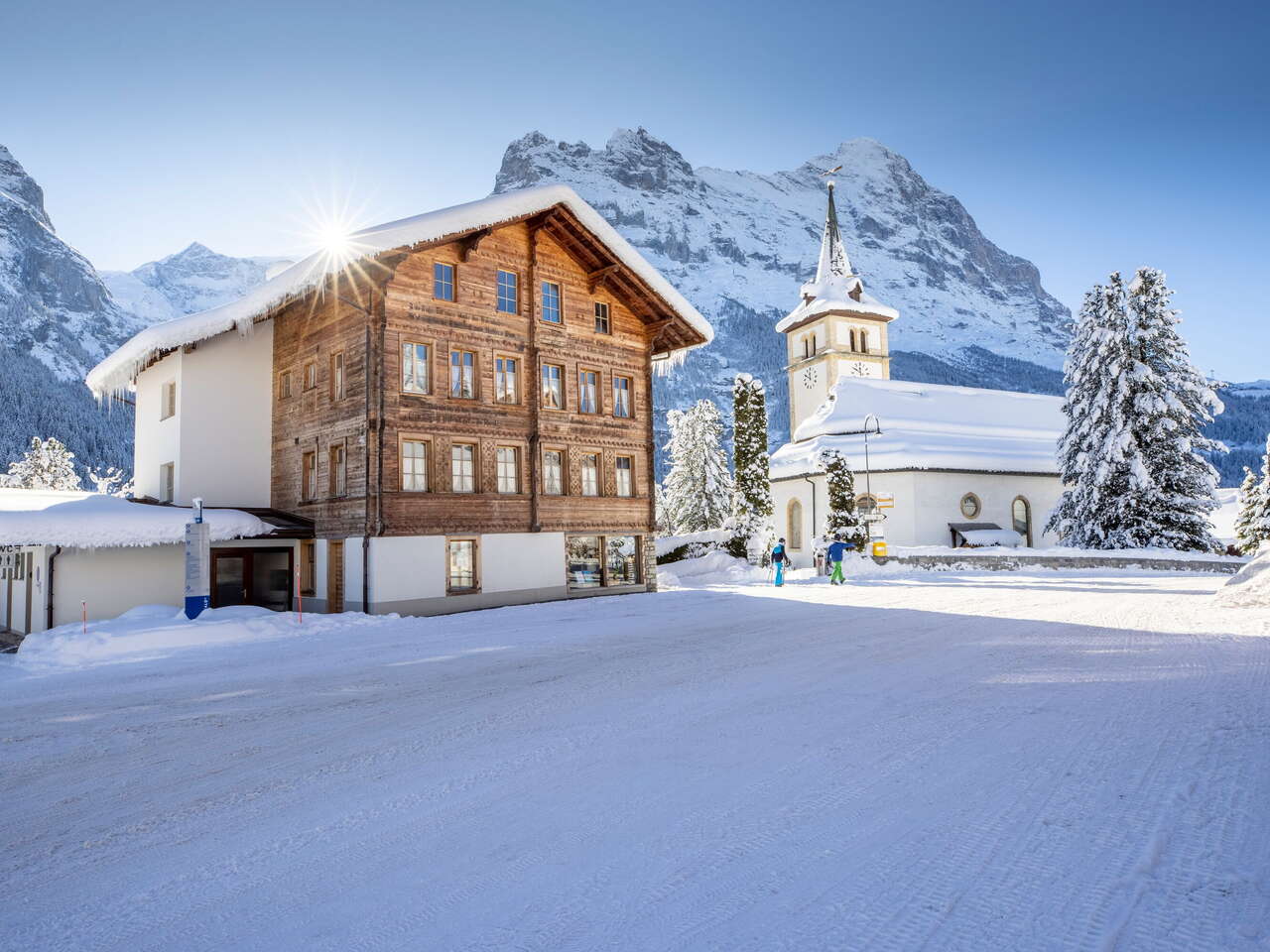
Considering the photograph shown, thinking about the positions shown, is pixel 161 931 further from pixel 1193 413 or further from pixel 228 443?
pixel 1193 413

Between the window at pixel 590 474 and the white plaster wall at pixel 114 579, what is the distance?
1225cm

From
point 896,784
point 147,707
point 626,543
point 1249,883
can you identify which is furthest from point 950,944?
point 626,543

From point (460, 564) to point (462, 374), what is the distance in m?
5.59

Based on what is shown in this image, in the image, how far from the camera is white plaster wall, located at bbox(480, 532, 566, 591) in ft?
76.3

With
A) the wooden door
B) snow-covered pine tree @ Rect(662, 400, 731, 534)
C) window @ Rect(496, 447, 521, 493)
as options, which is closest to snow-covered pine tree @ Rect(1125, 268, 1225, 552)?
window @ Rect(496, 447, 521, 493)

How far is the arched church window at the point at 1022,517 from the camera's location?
153ft

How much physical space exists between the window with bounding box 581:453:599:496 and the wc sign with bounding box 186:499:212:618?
447 inches

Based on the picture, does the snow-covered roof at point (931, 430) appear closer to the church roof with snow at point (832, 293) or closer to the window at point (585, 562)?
the church roof with snow at point (832, 293)

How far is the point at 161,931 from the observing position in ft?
12.9

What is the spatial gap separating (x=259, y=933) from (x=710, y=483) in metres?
57.5

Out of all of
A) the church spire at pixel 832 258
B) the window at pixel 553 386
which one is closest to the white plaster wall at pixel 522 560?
the window at pixel 553 386

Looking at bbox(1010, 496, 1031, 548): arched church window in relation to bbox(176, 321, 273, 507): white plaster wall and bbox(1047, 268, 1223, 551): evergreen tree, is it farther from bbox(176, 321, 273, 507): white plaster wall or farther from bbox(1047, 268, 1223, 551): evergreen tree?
bbox(176, 321, 273, 507): white plaster wall

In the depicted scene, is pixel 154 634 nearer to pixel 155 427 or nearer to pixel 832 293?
pixel 155 427

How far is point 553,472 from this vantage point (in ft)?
83.3
